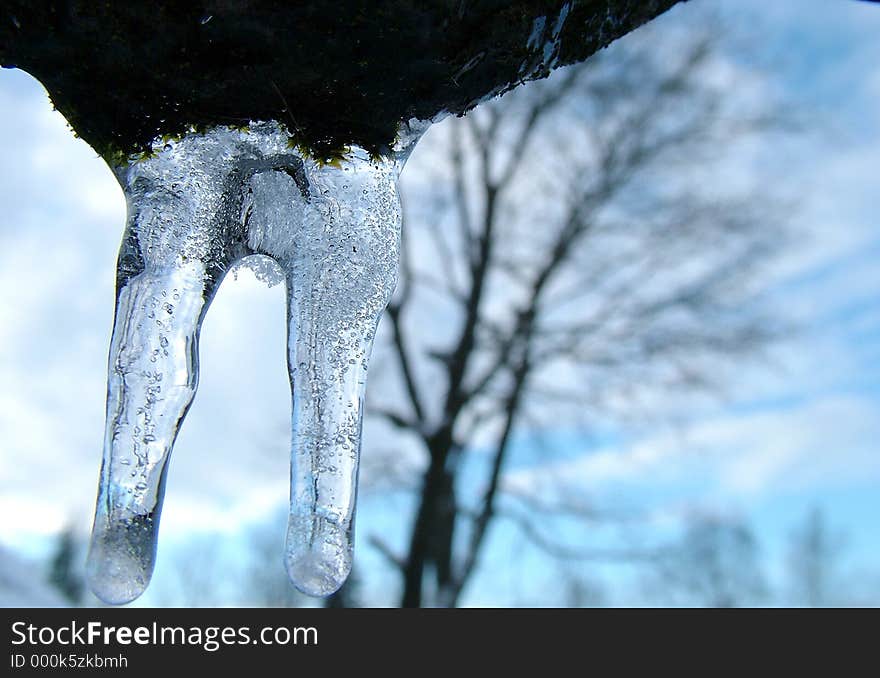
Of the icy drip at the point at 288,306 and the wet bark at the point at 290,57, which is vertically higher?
the wet bark at the point at 290,57

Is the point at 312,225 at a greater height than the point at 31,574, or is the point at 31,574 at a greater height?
the point at 31,574

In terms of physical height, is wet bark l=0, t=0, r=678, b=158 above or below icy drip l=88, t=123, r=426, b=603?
above

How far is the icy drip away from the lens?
1329 mm

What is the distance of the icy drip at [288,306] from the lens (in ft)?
4.36

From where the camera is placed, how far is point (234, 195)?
4.56ft

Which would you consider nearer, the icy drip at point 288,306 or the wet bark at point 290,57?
the wet bark at point 290,57

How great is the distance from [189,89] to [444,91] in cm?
43

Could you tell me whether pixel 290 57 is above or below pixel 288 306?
above

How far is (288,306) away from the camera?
4.69 feet

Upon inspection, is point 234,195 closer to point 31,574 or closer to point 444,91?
point 444,91

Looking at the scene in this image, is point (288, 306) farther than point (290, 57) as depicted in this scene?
Yes

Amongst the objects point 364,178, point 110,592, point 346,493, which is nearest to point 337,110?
point 364,178

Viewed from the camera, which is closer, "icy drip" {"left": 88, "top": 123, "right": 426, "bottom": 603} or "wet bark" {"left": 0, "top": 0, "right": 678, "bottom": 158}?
"wet bark" {"left": 0, "top": 0, "right": 678, "bottom": 158}
